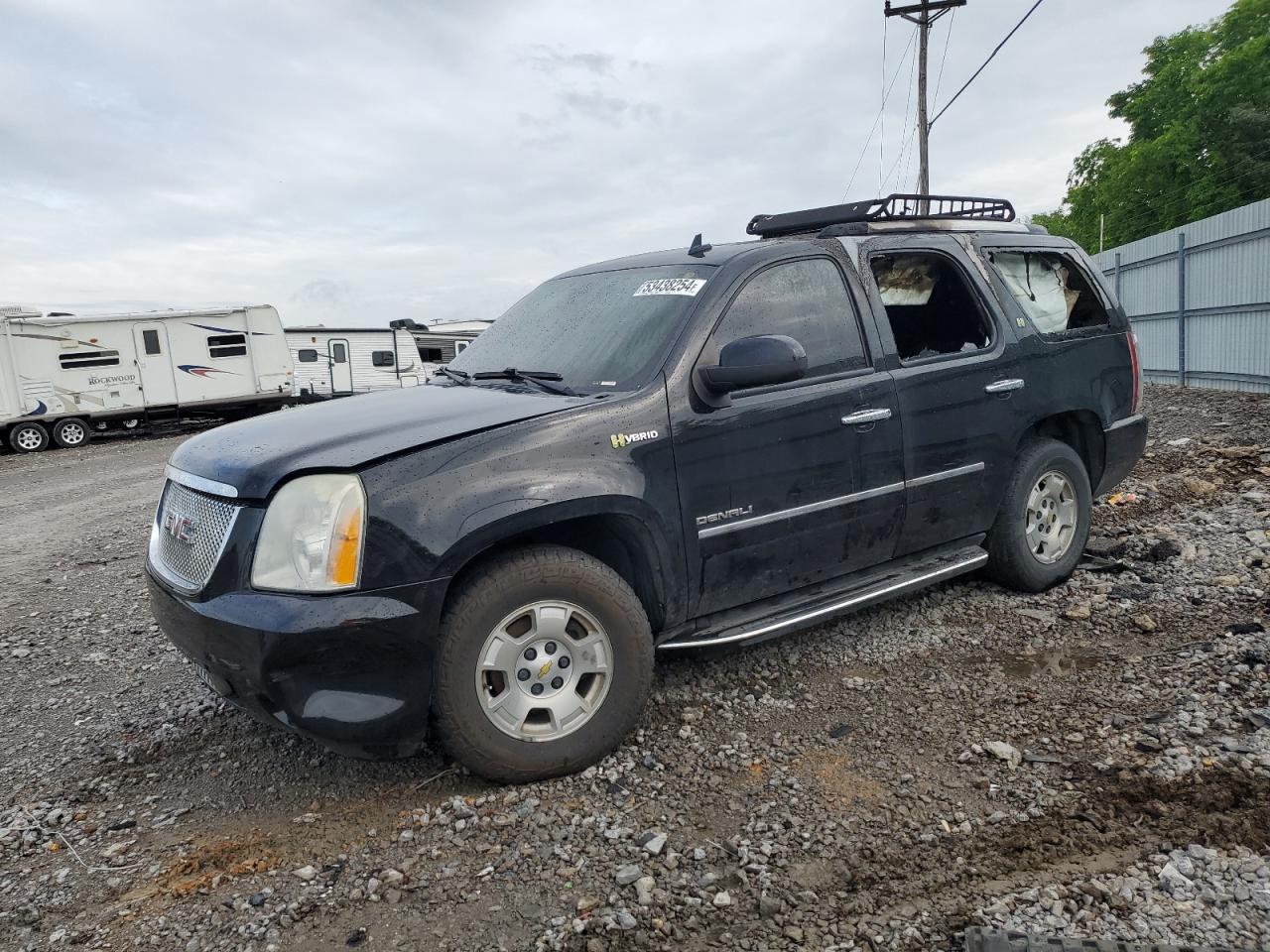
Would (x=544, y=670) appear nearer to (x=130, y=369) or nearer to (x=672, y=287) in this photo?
(x=672, y=287)

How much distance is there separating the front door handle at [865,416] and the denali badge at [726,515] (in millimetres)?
646

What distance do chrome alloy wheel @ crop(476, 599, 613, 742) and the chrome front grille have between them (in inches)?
38.3

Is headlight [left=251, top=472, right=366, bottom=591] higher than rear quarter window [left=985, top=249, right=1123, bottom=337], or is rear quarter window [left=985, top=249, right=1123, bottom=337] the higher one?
rear quarter window [left=985, top=249, right=1123, bottom=337]

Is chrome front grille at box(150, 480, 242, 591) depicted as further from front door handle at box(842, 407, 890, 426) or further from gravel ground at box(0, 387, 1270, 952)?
front door handle at box(842, 407, 890, 426)

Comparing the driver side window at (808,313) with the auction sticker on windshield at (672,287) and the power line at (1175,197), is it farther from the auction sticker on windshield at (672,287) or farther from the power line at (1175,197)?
the power line at (1175,197)

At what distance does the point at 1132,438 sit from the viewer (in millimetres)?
5289

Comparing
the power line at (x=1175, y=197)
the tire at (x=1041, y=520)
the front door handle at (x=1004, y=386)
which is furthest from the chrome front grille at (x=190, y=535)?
the power line at (x=1175, y=197)

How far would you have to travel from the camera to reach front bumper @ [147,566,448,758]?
2797 mm

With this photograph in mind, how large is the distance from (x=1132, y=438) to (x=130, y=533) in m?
8.42

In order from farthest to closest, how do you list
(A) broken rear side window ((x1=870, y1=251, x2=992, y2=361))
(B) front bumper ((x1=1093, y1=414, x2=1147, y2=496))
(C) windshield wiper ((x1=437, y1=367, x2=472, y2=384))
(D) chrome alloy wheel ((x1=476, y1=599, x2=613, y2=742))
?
(B) front bumper ((x1=1093, y1=414, x2=1147, y2=496)) < (A) broken rear side window ((x1=870, y1=251, x2=992, y2=361)) < (C) windshield wiper ((x1=437, y1=367, x2=472, y2=384)) < (D) chrome alloy wheel ((x1=476, y1=599, x2=613, y2=742))

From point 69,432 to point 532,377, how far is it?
68.6ft

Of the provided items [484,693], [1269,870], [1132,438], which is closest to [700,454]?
[484,693]

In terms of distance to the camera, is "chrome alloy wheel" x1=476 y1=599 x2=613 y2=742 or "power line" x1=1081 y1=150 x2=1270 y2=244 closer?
"chrome alloy wheel" x1=476 y1=599 x2=613 y2=742

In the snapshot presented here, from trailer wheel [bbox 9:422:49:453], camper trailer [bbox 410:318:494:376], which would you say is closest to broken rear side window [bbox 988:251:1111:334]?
trailer wheel [bbox 9:422:49:453]
